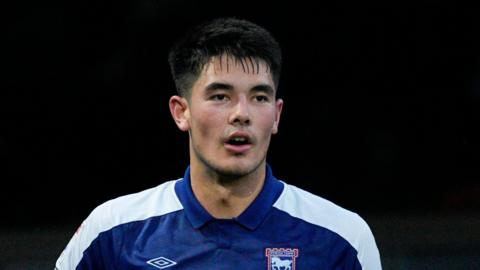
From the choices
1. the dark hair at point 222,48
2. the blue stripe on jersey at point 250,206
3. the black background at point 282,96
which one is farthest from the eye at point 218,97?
the black background at point 282,96

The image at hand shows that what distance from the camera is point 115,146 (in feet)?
18.4

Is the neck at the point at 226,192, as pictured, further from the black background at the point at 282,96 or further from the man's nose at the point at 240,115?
the black background at the point at 282,96

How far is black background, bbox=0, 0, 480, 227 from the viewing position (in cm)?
556

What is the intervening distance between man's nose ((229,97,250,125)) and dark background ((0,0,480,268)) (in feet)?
8.82

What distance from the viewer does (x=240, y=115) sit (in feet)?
9.34

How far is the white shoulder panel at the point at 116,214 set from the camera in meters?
3.09

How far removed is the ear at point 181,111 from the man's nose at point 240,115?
0.73 ft

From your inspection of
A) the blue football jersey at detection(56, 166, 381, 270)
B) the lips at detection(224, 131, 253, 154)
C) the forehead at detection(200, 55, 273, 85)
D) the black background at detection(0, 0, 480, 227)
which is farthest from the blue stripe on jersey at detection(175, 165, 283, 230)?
the black background at detection(0, 0, 480, 227)

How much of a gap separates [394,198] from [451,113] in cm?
59

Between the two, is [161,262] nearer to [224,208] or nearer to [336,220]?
[224,208]

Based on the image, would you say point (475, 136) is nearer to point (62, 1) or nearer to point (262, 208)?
point (62, 1)

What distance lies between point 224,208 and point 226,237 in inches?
3.4

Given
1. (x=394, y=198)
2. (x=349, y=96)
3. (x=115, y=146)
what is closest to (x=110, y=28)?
(x=115, y=146)

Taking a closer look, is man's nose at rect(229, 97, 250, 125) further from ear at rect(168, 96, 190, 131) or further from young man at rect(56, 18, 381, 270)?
ear at rect(168, 96, 190, 131)
